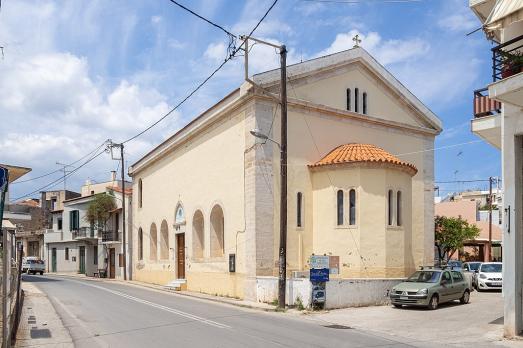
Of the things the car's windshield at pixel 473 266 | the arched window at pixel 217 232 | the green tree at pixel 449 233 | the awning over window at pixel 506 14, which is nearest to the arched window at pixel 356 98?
the arched window at pixel 217 232

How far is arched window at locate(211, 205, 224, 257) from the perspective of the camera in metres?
28.1

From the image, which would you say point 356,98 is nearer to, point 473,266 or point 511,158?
point 473,266

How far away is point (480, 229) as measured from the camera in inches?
1960

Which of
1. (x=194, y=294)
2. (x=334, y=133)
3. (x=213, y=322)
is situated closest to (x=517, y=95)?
(x=213, y=322)

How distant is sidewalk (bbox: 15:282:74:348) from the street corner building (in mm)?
8359

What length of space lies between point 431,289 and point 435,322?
3.20 m

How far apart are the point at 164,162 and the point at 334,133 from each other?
1294 centimetres

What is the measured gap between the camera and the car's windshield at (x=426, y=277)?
20.3 metres

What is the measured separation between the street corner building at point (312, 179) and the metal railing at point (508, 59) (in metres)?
10.4

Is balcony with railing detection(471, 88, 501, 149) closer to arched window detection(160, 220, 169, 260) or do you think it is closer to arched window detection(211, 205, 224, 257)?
arched window detection(211, 205, 224, 257)

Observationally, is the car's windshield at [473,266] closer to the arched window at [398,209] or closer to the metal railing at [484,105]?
the arched window at [398,209]

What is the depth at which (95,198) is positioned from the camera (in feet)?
161

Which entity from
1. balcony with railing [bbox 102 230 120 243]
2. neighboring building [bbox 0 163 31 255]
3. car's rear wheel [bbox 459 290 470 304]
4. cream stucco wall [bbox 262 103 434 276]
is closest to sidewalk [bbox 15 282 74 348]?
neighboring building [bbox 0 163 31 255]

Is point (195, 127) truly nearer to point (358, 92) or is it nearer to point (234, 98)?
point (234, 98)
